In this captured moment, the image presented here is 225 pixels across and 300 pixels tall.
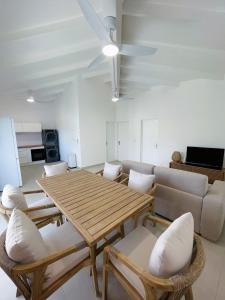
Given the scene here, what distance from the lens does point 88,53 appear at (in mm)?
3100

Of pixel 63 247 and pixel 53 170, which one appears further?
pixel 53 170

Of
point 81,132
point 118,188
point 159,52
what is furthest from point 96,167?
point 159,52

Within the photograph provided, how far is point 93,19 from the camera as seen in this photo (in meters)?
1.49

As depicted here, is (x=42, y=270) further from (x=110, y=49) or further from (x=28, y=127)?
(x=28, y=127)

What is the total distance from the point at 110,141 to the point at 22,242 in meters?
6.09

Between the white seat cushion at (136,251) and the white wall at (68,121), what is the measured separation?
4639 mm

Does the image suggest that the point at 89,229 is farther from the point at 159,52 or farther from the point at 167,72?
the point at 167,72

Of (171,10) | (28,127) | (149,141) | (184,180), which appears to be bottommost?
(184,180)

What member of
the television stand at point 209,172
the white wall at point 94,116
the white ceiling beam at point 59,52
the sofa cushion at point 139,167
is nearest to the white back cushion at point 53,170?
the sofa cushion at point 139,167

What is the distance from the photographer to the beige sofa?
6.84 feet

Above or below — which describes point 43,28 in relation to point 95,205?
above

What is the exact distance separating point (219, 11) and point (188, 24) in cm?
36

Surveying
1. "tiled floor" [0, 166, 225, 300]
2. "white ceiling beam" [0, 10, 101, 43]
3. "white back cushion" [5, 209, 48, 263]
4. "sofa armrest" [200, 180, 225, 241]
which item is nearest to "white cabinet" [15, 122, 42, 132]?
"white ceiling beam" [0, 10, 101, 43]

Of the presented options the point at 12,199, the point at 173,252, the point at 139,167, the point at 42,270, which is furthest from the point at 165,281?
the point at 139,167
